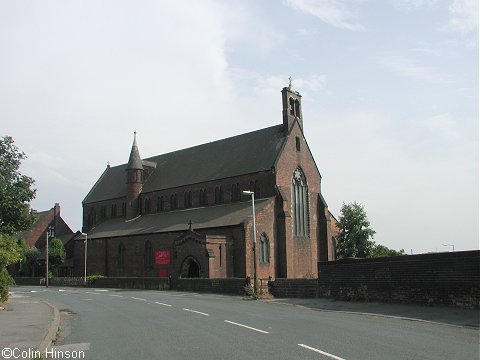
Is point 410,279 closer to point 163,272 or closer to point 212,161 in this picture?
point 163,272

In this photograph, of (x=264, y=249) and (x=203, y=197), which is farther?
(x=203, y=197)

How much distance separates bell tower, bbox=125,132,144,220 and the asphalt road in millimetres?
47229

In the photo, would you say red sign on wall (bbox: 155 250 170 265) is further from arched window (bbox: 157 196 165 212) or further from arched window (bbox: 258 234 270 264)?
arched window (bbox: 258 234 270 264)

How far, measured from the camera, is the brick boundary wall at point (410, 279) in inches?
726

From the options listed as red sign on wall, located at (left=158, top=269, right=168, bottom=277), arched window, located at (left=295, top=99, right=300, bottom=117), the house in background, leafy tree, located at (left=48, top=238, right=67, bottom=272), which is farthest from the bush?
the house in background

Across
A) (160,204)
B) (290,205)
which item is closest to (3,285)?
(290,205)

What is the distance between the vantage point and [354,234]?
5634 cm

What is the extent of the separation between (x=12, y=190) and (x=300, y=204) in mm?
32362

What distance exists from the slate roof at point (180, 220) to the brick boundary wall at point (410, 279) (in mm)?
21081

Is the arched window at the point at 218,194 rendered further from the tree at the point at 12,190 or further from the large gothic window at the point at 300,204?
the tree at the point at 12,190

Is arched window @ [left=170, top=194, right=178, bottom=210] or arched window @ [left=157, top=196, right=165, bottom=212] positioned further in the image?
arched window @ [left=157, top=196, right=165, bottom=212]

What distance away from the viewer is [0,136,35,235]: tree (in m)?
23.7

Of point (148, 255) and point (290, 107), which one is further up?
point (290, 107)

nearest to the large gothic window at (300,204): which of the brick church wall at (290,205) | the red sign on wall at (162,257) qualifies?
the brick church wall at (290,205)
